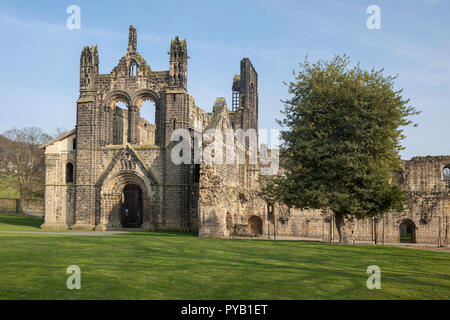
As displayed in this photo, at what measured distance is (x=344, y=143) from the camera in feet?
63.5

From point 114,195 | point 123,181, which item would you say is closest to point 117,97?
point 123,181

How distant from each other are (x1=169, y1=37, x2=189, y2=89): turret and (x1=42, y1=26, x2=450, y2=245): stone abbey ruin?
7cm

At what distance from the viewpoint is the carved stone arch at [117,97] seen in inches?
1200

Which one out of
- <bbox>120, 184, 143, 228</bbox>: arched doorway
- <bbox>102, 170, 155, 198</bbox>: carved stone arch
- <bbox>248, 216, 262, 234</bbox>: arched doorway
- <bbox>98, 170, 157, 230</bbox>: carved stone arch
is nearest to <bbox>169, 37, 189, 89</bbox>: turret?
<bbox>102, 170, 155, 198</bbox>: carved stone arch

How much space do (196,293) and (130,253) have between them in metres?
6.44

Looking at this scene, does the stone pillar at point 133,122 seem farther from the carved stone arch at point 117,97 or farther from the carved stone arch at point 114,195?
the carved stone arch at point 114,195

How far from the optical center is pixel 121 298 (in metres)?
7.14

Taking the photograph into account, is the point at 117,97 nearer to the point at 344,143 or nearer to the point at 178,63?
the point at 178,63

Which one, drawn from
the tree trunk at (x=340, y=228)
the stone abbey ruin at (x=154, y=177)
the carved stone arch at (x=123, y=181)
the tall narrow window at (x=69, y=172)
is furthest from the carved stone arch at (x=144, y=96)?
the tree trunk at (x=340, y=228)

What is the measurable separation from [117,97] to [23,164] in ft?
70.7

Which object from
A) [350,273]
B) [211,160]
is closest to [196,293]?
[350,273]

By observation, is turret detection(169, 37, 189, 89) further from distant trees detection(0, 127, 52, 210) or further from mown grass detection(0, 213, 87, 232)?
distant trees detection(0, 127, 52, 210)

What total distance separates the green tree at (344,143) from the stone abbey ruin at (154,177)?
6786mm

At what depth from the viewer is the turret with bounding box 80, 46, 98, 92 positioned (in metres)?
31.2
